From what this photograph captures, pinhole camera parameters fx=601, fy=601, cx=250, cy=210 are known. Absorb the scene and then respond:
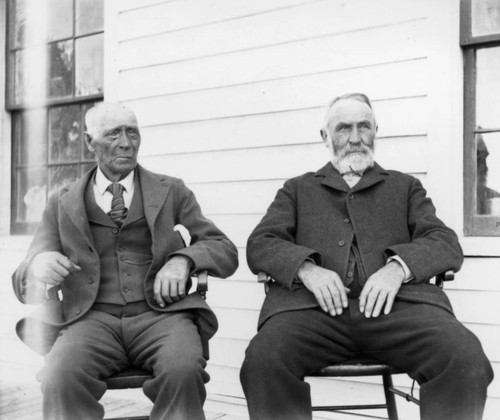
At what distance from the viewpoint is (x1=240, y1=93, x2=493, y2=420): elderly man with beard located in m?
2.04

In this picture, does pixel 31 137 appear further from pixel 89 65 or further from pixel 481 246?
pixel 481 246

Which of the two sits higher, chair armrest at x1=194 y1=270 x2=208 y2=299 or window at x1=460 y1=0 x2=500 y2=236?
window at x1=460 y1=0 x2=500 y2=236

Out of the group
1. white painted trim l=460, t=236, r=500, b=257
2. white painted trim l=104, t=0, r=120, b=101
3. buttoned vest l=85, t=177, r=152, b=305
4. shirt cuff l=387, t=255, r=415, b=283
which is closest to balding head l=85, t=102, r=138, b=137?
buttoned vest l=85, t=177, r=152, b=305

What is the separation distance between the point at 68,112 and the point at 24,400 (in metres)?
1.97

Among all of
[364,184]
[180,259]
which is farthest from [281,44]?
[180,259]

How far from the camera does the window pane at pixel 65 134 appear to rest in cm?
427

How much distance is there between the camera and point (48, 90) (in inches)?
173

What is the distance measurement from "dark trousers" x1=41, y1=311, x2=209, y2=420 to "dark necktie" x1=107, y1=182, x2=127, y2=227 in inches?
17.1

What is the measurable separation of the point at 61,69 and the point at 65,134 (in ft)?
1.54

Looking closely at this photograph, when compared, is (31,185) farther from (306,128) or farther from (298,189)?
(298,189)

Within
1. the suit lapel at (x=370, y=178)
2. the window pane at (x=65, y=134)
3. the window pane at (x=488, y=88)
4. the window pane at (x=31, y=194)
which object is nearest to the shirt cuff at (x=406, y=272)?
the suit lapel at (x=370, y=178)

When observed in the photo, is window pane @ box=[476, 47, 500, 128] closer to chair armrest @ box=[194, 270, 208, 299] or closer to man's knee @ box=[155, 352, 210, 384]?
chair armrest @ box=[194, 270, 208, 299]

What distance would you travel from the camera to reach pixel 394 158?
118 inches

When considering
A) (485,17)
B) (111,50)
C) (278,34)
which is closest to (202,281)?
(278,34)
